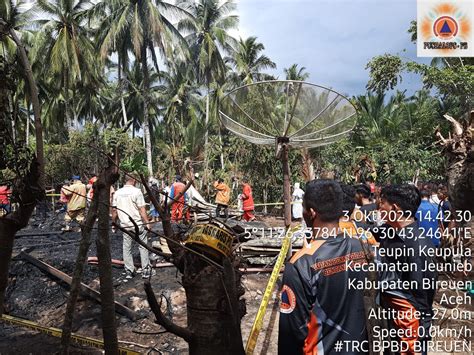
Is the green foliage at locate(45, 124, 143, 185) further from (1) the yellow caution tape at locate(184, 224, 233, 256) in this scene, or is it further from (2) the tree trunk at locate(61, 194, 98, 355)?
(1) the yellow caution tape at locate(184, 224, 233, 256)

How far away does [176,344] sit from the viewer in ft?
15.5

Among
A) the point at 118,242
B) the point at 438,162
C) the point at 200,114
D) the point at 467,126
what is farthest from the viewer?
the point at 200,114

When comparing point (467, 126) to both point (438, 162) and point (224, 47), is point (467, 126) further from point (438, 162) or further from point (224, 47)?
point (224, 47)

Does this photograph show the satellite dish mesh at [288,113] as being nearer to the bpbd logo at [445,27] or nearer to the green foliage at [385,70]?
the bpbd logo at [445,27]

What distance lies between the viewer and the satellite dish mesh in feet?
17.8

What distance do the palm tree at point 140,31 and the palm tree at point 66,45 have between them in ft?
4.08

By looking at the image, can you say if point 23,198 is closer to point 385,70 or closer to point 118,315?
point 118,315

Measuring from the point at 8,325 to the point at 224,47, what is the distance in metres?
28.3

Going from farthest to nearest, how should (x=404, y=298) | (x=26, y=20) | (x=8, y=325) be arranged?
(x=26, y=20) → (x=8, y=325) → (x=404, y=298)

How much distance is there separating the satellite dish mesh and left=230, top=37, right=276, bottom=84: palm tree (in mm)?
26275

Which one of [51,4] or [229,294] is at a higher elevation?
[51,4]

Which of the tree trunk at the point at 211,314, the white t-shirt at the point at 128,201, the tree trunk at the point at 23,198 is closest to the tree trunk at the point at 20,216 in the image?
the tree trunk at the point at 23,198

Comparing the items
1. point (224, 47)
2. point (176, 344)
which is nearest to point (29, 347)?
point (176, 344)

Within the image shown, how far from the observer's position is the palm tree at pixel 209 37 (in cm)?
2903
